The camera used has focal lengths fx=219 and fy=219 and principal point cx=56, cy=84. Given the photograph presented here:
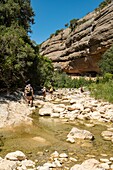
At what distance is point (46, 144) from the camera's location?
7.46 m

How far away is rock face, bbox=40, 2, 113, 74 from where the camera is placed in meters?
44.5

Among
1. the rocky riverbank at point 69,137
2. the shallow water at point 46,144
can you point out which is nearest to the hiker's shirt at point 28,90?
the rocky riverbank at point 69,137

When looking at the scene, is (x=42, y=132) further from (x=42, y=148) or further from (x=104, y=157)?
(x=104, y=157)

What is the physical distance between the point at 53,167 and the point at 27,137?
10.0 ft

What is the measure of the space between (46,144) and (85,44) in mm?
45266

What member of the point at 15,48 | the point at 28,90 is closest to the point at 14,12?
the point at 15,48

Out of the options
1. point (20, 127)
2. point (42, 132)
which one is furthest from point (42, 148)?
point (20, 127)

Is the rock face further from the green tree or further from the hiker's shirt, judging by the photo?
the hiker's shirt

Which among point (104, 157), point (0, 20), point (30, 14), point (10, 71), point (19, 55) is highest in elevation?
point (30, 14)

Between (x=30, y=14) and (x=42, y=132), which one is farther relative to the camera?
(x=30, y=14)

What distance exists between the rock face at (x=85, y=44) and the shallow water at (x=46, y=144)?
35678 mm

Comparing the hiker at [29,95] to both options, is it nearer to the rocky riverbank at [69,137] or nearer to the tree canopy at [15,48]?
the rocky riverbank at [69,137]

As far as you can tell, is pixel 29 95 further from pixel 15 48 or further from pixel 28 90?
pixel 15 48

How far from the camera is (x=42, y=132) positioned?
9.30 meters
